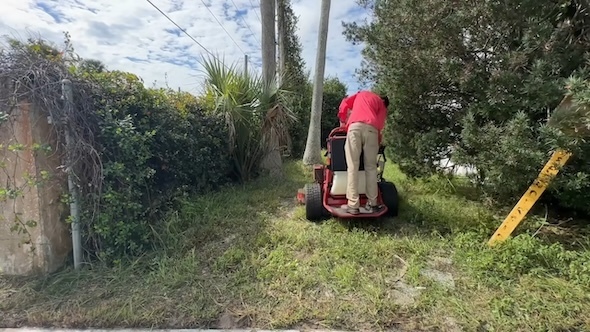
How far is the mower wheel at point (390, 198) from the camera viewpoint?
3.70m

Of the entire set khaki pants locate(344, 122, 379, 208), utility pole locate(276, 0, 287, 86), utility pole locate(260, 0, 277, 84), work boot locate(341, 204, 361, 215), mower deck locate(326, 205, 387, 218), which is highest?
utility pole locate(276, 0, 287, 86)

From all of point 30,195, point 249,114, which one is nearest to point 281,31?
point 249,114

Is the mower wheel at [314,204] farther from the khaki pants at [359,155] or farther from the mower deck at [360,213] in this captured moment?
the khaki pants at [359,155]

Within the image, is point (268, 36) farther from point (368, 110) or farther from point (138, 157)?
point (138, 157)

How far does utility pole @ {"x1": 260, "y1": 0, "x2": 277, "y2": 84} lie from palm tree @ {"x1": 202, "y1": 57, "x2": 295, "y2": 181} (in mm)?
1343

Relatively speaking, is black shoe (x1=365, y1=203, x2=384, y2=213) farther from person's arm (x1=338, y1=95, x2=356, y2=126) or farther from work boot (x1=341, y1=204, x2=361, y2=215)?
person's arm (x1=338, y1=95, x2=356, y2=126)

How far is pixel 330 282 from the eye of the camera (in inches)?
103

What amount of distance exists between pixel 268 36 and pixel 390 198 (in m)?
4.29

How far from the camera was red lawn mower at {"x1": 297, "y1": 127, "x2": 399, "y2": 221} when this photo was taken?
3451mm

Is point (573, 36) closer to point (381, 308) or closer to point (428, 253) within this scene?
point (428, 253)

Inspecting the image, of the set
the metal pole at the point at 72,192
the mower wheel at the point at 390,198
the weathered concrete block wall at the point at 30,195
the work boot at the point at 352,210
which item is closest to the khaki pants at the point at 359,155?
the work boot at the point at 352,210

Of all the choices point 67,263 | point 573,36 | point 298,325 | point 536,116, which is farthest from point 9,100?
point 573,36

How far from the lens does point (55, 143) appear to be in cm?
271

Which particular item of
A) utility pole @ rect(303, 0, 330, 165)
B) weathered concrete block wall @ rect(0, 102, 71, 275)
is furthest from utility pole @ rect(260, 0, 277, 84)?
weathered concrete block wall @ rect(0, 102, 71, 275)
